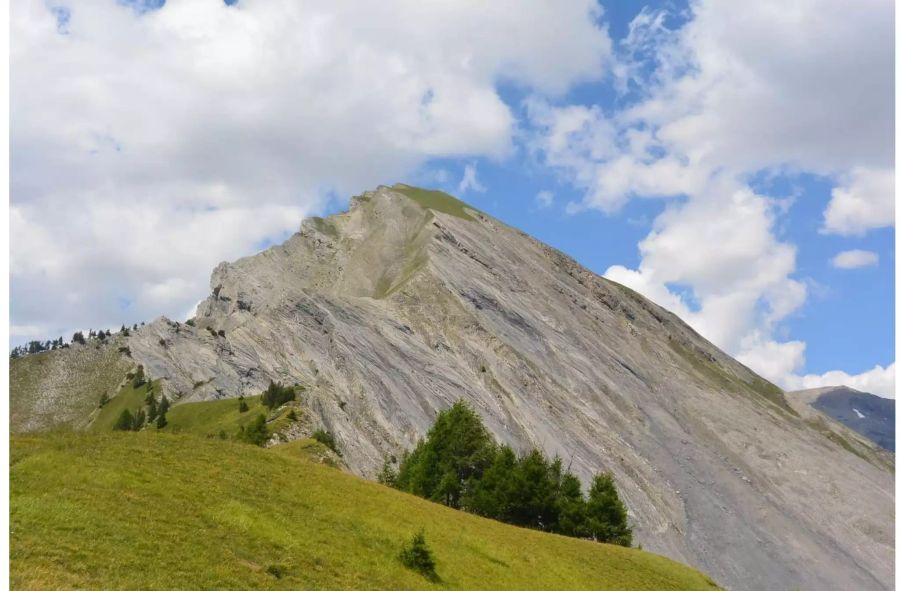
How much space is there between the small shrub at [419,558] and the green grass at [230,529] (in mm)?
494

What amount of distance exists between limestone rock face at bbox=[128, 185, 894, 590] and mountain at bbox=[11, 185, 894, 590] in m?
0.41

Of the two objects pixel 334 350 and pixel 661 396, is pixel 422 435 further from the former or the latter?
pixel 661 396

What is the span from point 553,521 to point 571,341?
98.5m

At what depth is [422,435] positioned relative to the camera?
112562 mm

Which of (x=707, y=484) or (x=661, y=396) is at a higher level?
(x=661, y=396)

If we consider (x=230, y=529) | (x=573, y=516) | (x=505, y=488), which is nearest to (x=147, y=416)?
(x=505, y=488)

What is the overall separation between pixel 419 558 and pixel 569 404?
361 feet

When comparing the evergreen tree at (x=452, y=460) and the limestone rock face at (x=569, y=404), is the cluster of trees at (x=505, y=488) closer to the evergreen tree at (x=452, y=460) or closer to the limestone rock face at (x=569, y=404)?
the evergreen tree at (x=452, y=460)

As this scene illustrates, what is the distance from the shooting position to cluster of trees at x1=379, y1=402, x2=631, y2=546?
209 ft

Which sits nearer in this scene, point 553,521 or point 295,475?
point 295,475

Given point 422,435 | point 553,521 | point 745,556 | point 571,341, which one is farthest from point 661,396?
point 553,521

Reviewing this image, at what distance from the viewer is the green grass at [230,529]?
22.4m

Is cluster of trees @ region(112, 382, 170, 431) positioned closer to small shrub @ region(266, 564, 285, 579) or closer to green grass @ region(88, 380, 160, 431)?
green grass @ region(88, 380, 160, 431)

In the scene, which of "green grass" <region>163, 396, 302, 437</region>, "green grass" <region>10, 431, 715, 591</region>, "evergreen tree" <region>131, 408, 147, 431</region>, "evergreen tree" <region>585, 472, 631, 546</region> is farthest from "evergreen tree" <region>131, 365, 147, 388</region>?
"green grass" <region>10, 431, 715, 591</region>
